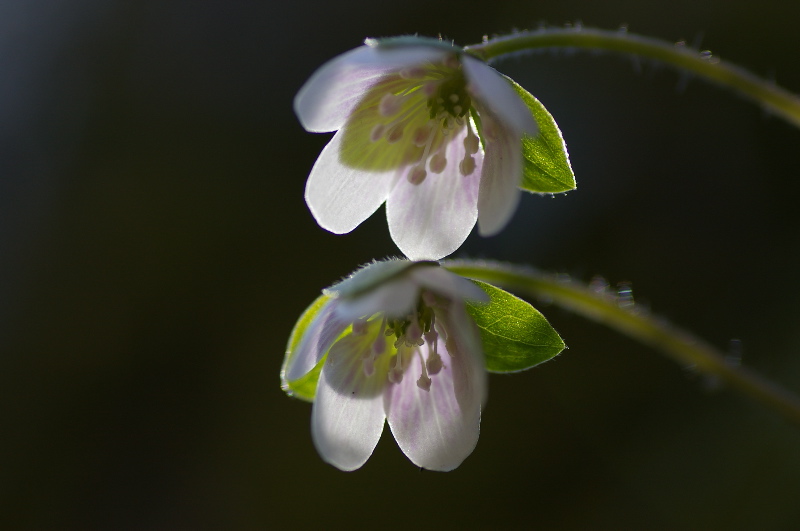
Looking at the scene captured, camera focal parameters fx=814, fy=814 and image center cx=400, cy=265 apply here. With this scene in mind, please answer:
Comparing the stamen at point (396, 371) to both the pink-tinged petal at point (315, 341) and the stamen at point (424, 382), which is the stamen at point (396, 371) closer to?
the stamen at point (424, 382)

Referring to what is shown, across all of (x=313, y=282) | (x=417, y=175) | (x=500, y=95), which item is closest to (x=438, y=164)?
(x=417, y=175)

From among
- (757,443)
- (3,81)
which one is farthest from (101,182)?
(757,443)

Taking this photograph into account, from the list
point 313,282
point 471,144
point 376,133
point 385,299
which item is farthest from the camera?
point 313,282

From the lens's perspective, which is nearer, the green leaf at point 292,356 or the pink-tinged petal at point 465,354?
the pink-tinged petal at point 465,354

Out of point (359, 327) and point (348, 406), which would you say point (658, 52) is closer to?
point (359, 327)

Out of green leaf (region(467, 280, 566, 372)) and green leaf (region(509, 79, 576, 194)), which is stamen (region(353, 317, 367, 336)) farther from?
green leaf (region(509, 79, 576, 194))

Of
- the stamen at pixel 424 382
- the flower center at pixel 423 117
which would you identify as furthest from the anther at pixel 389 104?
the stamen at pixel 424 382

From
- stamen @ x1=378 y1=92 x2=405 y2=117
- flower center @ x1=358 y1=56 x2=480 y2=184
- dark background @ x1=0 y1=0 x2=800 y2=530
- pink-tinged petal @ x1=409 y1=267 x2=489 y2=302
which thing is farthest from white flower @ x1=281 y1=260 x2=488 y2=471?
dark background @ x1=0 y1=0 x2=800 y2=530

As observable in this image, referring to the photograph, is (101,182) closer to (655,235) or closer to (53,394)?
(53,394)
